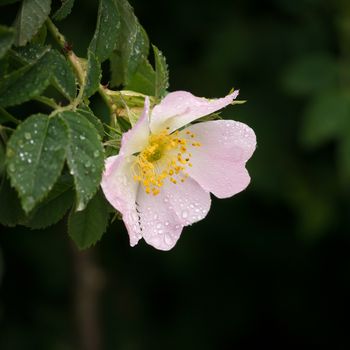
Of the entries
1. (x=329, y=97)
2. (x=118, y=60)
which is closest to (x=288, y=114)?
(x=329, y=97)

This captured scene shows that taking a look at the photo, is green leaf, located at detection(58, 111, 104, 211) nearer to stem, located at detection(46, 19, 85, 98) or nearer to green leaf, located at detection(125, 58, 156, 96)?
stem, located at detection(46, 19, 85, 98)

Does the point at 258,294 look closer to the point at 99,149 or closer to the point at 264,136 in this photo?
the point at 264,136

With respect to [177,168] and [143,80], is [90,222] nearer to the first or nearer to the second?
[177,168]

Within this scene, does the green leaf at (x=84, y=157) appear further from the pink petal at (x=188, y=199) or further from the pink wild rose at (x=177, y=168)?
the pink petal at (x=188, y=199)

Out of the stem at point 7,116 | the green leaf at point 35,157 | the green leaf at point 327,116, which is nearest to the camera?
the green leaf at point 35,157

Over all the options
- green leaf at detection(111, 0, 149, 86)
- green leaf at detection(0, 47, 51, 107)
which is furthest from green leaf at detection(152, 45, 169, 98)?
green leaf at detection(0, 47, 51, 107)

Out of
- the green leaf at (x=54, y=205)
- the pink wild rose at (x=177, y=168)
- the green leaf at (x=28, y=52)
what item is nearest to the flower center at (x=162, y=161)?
the pink wild rose at (x=177, y=168)

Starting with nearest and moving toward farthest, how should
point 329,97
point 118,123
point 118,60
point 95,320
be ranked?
point 118,123, point 118,60, point 329,97, point 95,320
